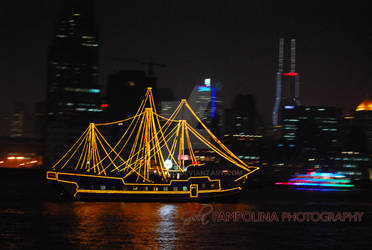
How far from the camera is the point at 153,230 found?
37781mm

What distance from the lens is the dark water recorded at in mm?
33269

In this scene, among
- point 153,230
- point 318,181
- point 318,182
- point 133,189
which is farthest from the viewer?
point 318,181

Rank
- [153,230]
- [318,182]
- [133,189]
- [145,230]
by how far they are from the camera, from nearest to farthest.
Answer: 1. [145,230]
2. [153,230]
3. [133,189]
4. [318,182]

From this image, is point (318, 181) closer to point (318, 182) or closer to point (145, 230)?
point (318, 182)

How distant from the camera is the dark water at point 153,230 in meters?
33.3

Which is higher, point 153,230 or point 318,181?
point 153,230

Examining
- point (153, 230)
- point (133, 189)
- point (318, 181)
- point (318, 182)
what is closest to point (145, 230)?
point (153, 230)

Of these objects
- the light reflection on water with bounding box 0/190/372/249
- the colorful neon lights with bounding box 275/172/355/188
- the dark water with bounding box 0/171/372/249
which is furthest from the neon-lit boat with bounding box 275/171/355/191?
the light reflection on water with bounding box 0/190/372/249

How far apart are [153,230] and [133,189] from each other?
1788 cm

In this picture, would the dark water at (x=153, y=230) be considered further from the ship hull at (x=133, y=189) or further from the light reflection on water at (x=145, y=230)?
the ship hull at (x=133, y=189)

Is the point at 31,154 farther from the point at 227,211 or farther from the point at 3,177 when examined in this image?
the point at 227,211

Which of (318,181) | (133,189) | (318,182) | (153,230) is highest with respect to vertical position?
(133,189)

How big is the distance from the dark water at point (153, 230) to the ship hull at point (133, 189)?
1789 millimetres

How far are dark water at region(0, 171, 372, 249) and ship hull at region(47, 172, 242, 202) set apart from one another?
70.4 inches
